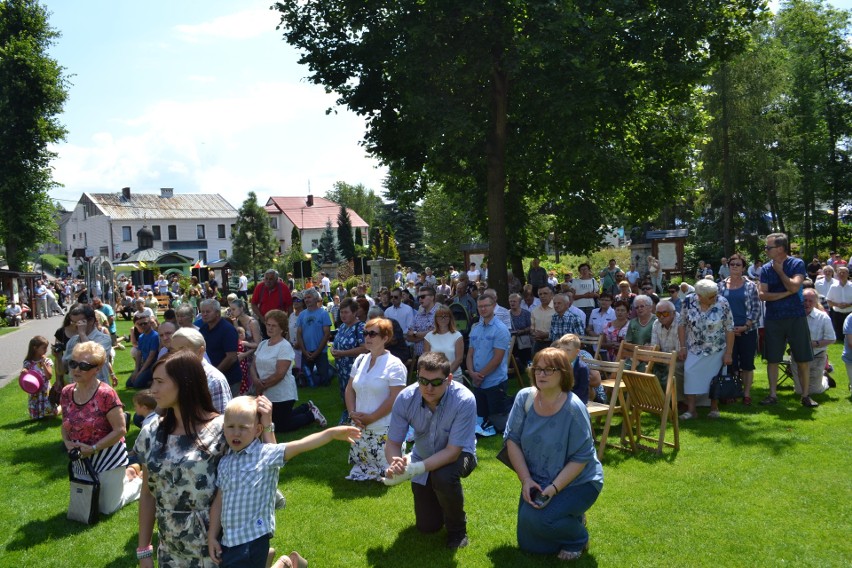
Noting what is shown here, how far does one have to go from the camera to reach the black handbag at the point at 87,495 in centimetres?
618

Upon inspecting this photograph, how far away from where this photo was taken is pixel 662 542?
204 inches

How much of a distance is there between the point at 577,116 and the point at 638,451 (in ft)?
28.3

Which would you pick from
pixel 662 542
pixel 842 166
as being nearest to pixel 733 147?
pixel 842 166

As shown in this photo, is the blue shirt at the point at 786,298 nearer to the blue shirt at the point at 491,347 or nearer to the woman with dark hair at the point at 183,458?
the blue shirt at the point at 491,347

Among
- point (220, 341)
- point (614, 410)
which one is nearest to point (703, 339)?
point (614, 410)

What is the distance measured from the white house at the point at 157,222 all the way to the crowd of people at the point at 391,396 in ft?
214

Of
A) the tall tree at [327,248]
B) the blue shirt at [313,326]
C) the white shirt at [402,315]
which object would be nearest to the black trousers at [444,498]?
the blue shirt at [313,326]

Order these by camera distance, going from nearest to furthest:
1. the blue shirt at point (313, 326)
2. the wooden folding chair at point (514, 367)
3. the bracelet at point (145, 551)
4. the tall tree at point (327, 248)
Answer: the bracelet at point (145, 551)
the wooden folding chair at point (514, 367)
the blue shirt at point (313, 326)
the tall tree at point (327, 248)

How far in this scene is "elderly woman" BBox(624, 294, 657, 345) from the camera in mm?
9452

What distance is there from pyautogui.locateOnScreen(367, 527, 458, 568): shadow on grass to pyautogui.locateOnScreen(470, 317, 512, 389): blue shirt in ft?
10.6

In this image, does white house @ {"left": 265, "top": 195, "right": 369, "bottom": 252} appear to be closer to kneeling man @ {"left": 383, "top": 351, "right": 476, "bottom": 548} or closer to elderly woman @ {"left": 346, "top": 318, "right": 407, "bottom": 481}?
elderly woman @ {"left": 346, "top": 318, "right": 407, "bottom": 481}

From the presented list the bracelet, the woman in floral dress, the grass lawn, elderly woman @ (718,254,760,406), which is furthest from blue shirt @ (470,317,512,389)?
the woman in floral dress

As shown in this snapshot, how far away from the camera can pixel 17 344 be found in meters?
22.1

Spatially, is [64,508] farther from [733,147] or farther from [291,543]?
[733,147]
